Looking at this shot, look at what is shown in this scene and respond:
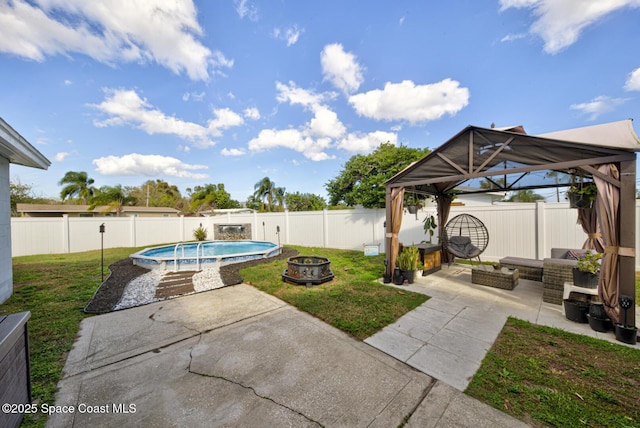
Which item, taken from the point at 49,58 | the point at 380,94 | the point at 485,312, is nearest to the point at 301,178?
the point at 380,94

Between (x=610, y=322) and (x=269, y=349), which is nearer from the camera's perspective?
(x=269, y=349)

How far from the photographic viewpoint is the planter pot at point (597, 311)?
10.4 feet

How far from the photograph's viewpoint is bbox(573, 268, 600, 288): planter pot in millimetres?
3502

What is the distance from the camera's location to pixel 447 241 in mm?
6547

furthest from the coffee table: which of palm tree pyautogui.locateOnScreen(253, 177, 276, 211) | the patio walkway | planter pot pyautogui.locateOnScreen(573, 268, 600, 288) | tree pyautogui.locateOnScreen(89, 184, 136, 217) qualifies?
palm tree pyautogui.locateOnScreen(253, 177, 276, 211)

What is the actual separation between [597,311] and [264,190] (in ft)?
85.9

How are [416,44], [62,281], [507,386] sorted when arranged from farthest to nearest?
[416,44] < [62,281] < [507,386]

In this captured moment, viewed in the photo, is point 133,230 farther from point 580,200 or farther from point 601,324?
point 580,200

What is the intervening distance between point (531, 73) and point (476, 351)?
28.3ft

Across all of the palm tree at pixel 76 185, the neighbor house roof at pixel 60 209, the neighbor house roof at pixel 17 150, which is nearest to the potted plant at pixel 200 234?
the neighbor house roof at pixel 17 150

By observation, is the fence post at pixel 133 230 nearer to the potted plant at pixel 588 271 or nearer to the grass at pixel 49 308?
the grass at pixel 49 308

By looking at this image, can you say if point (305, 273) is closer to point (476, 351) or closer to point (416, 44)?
point (476, 351)

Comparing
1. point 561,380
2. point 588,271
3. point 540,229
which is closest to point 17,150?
point 561,380

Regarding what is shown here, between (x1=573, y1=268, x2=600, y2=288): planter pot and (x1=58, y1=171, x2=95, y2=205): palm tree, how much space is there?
1172 inches
